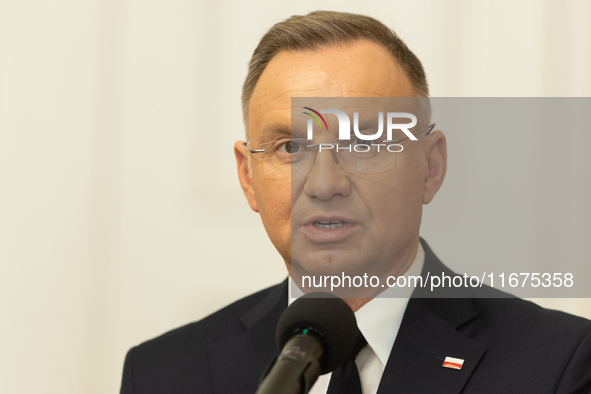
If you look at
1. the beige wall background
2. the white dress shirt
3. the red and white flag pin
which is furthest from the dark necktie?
the beige wall background

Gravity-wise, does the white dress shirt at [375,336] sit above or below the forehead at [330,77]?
below

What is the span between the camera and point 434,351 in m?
1.58

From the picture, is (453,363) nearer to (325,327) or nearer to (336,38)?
(325,327)

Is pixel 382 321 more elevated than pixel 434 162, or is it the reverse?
pixel 434 162

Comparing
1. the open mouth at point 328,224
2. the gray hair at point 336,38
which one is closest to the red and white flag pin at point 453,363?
the open mouth at point 328,224

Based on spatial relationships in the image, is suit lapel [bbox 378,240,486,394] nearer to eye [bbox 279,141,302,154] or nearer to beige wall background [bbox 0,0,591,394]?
eye [bbox 279,141,302,154]

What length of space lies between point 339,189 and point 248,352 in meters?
0.56

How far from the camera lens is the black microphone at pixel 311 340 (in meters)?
0.93

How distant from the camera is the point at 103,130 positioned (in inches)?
107

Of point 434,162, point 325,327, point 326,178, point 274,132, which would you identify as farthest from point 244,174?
point 325,327

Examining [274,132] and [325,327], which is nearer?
[325,327]

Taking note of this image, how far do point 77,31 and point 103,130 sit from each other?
1.52ft

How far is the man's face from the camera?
62.8 inches

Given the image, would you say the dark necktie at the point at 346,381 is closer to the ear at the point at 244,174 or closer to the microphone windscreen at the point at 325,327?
the microphone windscreen at the point at 325,327
